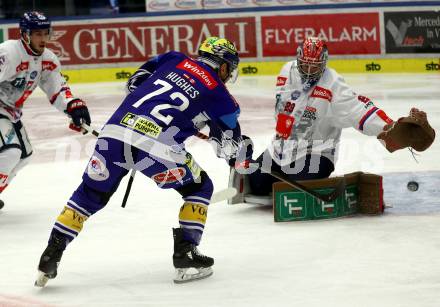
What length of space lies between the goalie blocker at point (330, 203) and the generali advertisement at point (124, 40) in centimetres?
855

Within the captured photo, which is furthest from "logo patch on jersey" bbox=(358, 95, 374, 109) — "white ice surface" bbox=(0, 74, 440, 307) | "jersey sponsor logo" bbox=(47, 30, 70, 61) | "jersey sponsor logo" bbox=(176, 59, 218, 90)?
"jersey sponsor logo" bbox=(47, 30, 70, 61)

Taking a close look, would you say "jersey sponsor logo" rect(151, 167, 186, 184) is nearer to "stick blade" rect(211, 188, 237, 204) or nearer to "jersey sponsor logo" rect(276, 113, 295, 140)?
"stick blade" rect(211, 188, 237, 204)

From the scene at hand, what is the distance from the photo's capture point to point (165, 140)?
4.90m

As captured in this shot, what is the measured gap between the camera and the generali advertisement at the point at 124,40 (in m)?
15.0

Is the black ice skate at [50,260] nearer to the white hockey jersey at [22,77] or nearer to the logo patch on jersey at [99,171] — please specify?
the logo patch on jersey at [99,171]

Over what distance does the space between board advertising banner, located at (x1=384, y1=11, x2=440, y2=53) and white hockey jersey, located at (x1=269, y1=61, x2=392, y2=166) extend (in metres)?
7.60

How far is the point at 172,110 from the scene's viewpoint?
16.2ft

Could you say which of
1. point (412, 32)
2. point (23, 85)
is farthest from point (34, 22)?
point (412, 32)

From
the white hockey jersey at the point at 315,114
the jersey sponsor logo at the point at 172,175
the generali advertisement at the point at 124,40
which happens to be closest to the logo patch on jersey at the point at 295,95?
the white hockey jersey at the point at 315,114

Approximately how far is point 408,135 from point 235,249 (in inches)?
52.7

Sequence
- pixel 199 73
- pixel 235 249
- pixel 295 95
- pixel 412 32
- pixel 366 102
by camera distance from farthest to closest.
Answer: pixel 412 32, pixel 295 95, pixel 366 102, pixel 235 249, pixel 199 73

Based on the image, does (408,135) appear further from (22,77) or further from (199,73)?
(22,77)

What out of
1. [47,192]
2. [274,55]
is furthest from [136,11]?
[47,192]

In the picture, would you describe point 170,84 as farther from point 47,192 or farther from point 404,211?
point 47,192
